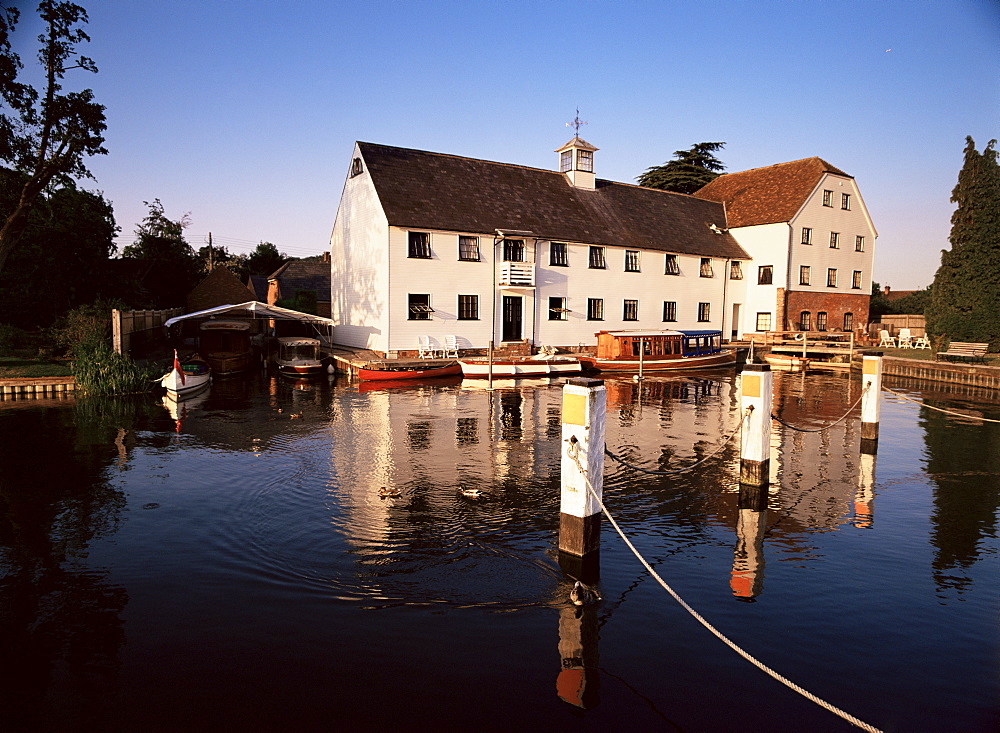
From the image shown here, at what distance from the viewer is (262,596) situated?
7.22 metres

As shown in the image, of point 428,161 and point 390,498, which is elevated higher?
point 428,161

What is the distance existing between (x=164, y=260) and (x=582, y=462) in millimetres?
54102

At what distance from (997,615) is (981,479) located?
7.44 metres

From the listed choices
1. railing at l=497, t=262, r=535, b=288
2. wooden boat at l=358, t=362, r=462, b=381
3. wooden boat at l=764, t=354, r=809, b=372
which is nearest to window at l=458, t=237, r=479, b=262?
railing at l=497, t=262, r=535, b=288

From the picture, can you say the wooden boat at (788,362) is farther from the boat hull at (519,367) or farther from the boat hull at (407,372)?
the boat hull at (407,372)

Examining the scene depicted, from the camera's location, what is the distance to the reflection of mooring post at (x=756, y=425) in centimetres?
1051

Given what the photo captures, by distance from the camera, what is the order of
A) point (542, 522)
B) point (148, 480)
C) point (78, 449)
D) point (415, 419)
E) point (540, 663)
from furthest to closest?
point (415, 419)
point (78, 449)
point (148, 480)
point (542, 522)
point (540, 663)

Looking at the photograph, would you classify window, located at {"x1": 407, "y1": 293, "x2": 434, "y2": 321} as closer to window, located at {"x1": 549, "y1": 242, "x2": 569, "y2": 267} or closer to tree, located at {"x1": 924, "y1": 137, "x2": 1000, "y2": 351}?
window, located at {"x1": 549, "y1": 242, "x2": 569, "y2": 267}

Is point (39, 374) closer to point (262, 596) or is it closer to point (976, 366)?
point (262, 596)

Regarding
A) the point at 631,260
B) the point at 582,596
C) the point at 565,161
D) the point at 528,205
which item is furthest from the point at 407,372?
the point at 582,596

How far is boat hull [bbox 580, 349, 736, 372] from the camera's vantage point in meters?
32.8

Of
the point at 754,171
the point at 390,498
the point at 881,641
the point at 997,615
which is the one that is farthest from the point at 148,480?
the point at 754,171

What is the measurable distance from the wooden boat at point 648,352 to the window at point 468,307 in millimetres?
6503

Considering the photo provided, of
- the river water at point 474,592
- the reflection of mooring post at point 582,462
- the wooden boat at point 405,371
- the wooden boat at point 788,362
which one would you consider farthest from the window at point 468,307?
the reflection of mooring post at point 582,462
